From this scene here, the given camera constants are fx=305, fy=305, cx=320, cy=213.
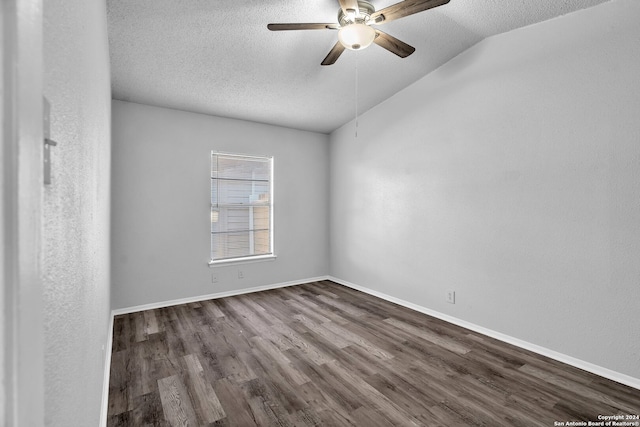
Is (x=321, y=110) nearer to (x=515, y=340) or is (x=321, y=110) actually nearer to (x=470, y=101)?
(x=470, y=101)

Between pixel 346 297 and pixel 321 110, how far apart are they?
2.69 metres

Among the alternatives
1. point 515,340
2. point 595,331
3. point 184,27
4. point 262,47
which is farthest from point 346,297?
point 184,27

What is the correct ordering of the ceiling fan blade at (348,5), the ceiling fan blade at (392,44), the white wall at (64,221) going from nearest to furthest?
the white wall at (64,221) < the ceiling fan blade at (348,5) < the ceiling fan blade at (392,44)

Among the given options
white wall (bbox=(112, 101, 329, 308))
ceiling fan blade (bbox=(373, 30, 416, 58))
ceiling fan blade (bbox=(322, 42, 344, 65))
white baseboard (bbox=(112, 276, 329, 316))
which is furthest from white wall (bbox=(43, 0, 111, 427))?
white baseboard (bbox=(112, 276, 329, 316))

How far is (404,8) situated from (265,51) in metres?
1.40

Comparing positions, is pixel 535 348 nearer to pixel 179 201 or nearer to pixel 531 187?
pixel 531 187

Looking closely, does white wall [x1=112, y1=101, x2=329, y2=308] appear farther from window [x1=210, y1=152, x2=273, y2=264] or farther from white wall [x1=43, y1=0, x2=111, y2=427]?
white wall [x1=43, y1=0, x2=111, y2=427]

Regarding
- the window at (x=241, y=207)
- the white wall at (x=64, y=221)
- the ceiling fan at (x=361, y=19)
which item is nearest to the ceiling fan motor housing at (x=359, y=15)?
the ceiling fan at (x=361, y=19)

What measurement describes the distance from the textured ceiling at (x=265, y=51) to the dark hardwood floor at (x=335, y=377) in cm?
265

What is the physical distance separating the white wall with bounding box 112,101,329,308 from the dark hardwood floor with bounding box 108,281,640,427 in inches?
24.6

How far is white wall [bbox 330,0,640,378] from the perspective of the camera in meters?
2.30

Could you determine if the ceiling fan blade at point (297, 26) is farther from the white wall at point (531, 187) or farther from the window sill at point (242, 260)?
the window sill at point (242, 260)

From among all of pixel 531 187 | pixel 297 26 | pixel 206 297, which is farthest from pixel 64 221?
pixel 206 297

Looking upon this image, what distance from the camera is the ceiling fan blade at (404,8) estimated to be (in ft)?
6.57
